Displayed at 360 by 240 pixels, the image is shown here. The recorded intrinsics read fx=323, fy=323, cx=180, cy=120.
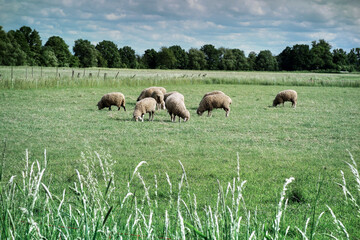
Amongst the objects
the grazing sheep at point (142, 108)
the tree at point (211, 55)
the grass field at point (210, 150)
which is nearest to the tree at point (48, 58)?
the tree at point (211, 55)

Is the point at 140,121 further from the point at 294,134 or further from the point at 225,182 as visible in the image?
the point at 225,182

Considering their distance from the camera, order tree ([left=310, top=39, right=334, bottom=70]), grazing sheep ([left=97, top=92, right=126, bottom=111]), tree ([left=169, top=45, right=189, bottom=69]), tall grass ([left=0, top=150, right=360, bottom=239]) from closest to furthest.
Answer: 1. tall grass ([left=0, top=150, right=360, bottom=239])
2. grazing sheep ([left=97, top=92, right=126, bottom=111])
3. tree ([left=310, top=39, right=334, bottom=70])
4. tree ([left=169, top=45, right=189, bottom=69])

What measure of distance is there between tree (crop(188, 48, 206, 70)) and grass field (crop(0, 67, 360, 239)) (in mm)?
100764

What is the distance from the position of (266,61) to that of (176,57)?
32.8 m

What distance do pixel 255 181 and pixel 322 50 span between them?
386 ft

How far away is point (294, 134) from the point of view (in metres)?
11.0

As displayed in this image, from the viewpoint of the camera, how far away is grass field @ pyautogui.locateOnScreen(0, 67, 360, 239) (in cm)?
531

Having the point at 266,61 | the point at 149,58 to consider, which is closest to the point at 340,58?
the point at 266,61

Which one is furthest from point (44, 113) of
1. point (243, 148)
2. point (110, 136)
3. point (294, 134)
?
point (294, 134)

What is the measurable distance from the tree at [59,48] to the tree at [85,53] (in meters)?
6.38

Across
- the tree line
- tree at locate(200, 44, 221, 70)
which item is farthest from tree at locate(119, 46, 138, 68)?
tree at locate(200, 44, 221, 70)

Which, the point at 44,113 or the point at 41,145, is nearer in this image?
the point at 41,145

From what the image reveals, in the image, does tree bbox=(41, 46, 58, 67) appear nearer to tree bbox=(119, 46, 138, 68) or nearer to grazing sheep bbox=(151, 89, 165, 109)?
tree bbox=(119, 46, 138, 68)

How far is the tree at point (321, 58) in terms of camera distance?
10644 cm
